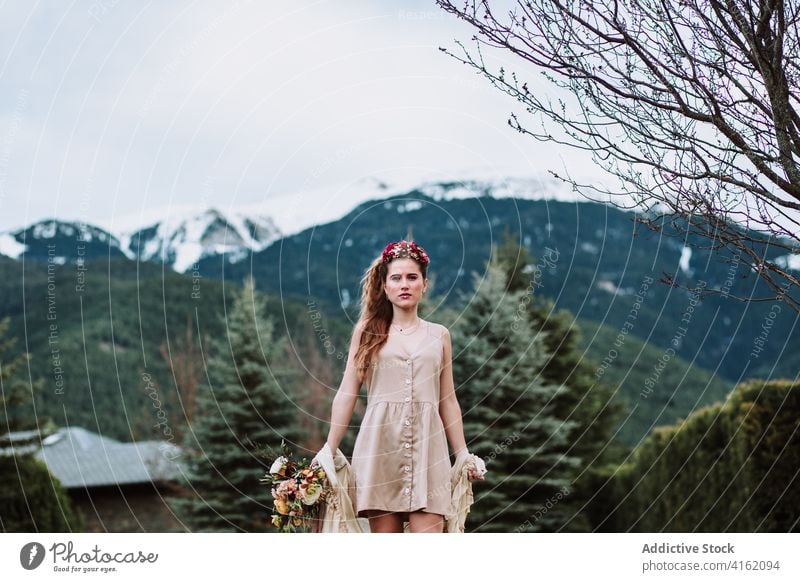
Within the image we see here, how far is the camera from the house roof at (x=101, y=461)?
54.9 ft

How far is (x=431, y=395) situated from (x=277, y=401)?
9574 millimetres

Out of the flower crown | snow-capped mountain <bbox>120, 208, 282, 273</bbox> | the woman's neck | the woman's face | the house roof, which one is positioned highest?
snow-capped mountain <bbox>120, 208, 282, 273</bbox>

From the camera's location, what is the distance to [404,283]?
4.82 m

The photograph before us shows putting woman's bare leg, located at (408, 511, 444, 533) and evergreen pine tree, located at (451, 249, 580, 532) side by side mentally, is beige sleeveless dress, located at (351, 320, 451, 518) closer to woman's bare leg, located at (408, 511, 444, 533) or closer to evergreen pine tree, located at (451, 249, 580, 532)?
woman's bare leg, located at (408, 511, 444, 533)

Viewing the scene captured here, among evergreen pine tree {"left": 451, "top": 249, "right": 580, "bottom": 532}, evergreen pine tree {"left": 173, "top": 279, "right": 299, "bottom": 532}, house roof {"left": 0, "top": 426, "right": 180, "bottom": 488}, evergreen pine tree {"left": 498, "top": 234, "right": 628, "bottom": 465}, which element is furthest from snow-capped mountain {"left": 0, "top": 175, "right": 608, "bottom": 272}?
evergreen pine tree {"left": 451, "top": 249, "right": 580, "bottom": 532}

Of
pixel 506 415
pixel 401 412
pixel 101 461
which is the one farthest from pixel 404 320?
pixel 101 461

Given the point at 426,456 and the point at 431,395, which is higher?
the point at 431,395

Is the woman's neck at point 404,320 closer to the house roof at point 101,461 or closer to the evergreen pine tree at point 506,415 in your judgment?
the evergreen pine tree at point 506,415

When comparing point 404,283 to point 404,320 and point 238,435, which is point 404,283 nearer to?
point 404,320

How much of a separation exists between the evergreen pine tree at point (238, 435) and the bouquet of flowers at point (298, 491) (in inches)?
331

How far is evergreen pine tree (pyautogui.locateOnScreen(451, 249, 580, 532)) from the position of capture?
12.5 metres

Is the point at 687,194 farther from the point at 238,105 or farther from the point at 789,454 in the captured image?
the point at 238,105
